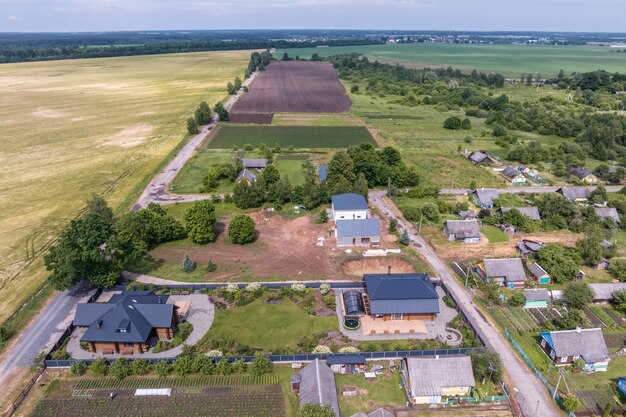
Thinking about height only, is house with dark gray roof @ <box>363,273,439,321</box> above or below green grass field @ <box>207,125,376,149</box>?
below

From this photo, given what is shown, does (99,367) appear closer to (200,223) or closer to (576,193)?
(200,223)

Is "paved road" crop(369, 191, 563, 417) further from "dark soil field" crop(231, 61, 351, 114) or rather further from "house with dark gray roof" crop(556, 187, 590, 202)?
"dark soil field" crop(231, 61, 351, 114)

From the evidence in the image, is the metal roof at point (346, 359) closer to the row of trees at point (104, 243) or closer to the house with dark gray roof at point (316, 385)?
the house with dark gray roof at point (316, 385)

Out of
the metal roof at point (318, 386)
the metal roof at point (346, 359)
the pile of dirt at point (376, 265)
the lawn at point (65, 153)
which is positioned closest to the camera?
the metal roof at point (318, 386)

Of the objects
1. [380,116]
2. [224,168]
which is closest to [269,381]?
[224,168]

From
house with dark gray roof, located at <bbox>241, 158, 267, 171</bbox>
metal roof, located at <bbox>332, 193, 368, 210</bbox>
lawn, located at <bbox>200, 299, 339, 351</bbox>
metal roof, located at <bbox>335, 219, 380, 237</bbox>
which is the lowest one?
lawn, located at <bbox>200, 299, 339, 351</bbox>

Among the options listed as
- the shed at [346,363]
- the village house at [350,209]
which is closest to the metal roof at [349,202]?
the village house at [350,209]

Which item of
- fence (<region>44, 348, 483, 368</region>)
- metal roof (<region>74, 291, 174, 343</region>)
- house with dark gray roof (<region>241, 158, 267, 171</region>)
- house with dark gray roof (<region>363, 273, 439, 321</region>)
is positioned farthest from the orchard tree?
house with dark gray roof (<region>241, 158, 267, 171</region>)
